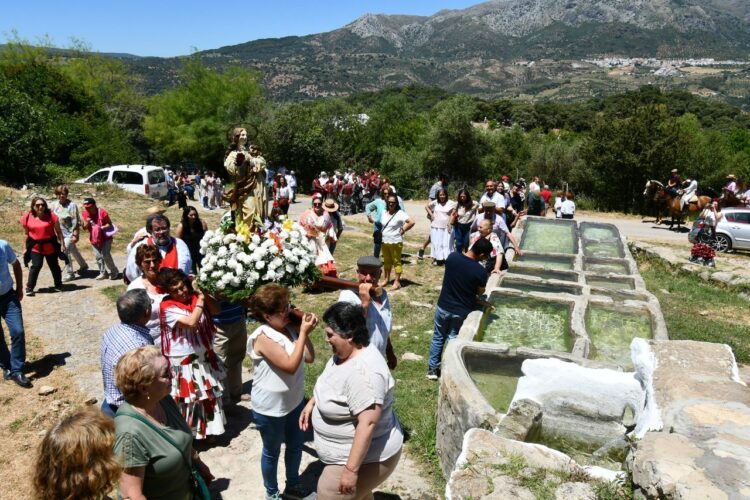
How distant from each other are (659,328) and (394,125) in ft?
139

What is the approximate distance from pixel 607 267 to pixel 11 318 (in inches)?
397

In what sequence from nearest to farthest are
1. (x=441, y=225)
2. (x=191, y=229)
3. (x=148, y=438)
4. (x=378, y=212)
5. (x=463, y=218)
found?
(x=148, y=438) → (x=191, y=229) → (x=378, y=212) → (x=463, y=218) → (x=441, y=225)

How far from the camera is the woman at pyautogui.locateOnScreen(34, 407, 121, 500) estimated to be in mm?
2275

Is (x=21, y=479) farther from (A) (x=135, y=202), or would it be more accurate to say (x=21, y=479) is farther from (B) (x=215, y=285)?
(A) (x=135, y=202)

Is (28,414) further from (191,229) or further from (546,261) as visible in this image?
(546,261)

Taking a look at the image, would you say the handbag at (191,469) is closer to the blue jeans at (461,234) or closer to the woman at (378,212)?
the woman at (378,212)

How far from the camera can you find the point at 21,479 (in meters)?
4.46

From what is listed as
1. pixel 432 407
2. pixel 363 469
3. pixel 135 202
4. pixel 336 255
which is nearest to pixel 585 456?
pixel 432 407

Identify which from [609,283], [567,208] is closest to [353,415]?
[609,283]

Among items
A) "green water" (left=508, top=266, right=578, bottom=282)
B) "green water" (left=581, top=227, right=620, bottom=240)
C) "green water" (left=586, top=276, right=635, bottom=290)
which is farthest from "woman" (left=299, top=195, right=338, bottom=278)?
"green water" (left=581, top=227, right=620, bottom=240)

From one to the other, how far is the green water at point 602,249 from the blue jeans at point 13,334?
10288mm

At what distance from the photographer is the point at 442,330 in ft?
20.4

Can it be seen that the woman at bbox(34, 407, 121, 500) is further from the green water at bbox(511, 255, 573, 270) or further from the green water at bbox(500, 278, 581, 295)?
the green water at bbox(511, 255, 573, 270)

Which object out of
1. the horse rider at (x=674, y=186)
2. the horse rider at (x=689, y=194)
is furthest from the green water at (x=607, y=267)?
the horse rider at (x=674, y=186)
